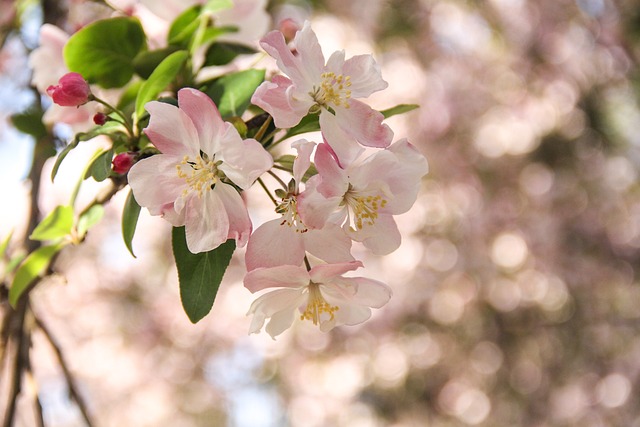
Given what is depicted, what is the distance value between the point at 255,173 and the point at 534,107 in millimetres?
2872

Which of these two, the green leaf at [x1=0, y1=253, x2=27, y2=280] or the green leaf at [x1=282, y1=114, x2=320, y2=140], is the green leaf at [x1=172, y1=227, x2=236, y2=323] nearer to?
the green leaf at [x1=282, y1=114, x2=320, y2=140]

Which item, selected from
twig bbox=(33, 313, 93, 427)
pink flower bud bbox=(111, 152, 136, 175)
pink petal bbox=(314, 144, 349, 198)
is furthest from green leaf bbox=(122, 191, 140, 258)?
twig bbox=(33, 313, 93, 427)

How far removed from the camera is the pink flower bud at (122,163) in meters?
0.43

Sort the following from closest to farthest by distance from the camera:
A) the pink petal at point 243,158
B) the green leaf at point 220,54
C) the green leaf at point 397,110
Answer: the pink petal at point 243,158
the green leaf at point 397,110
the green leaf at point 220,54

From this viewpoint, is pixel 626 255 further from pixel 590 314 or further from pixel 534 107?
pixel 534 107

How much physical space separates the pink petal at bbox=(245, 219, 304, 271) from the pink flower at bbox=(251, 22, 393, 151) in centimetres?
7

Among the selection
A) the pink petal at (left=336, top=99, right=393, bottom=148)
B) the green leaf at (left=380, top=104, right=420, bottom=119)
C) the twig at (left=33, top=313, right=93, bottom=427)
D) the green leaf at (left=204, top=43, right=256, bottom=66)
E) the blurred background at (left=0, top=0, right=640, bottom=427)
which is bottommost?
the blurred background at (left=0, top=0, right=640, bottom=427)

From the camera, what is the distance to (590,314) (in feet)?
9.69

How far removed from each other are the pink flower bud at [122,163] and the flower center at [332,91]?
122 millimetres

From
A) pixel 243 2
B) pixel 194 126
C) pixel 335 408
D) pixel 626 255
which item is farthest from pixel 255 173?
pixel 335 408

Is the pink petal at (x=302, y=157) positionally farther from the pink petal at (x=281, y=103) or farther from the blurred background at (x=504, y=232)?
the blurred background at (x=504, y=232)

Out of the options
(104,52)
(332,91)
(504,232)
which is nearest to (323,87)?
(332,91)

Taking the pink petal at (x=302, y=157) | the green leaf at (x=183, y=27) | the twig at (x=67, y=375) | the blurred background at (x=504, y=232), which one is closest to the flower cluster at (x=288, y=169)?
the pink petal at (x=302, y=157)

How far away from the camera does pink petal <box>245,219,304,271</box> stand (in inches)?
17.0
